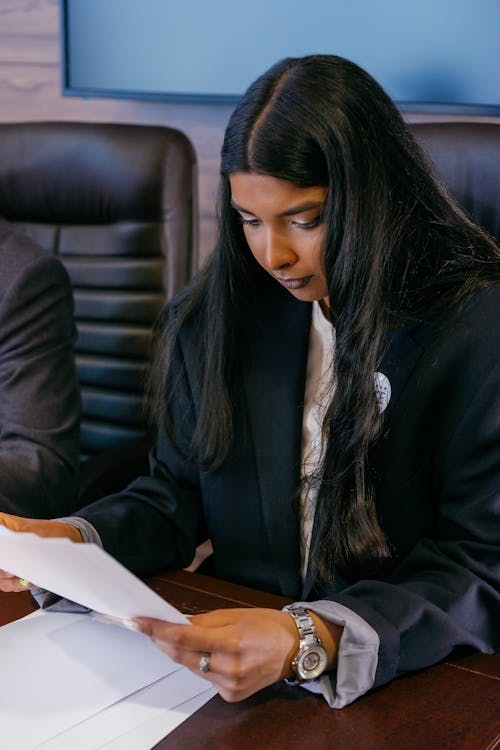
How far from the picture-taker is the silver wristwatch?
0.88 m

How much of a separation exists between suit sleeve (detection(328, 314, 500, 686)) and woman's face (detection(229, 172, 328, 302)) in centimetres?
19

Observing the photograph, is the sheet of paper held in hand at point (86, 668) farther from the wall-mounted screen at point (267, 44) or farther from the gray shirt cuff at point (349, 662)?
the wall-mounted screen at point (267, 44)

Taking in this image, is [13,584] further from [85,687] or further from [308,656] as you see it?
[308,656]

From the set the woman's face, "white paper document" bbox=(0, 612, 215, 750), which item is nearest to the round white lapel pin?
the woman's face

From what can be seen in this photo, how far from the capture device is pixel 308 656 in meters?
0.88

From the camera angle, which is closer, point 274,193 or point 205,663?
point 205,663

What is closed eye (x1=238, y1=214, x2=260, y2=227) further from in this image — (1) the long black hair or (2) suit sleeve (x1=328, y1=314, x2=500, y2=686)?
(2) suit sleeve (x1=328, y1=314, x2=500, y2=686)

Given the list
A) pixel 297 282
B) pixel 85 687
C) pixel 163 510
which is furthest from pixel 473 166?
pixel 85 687

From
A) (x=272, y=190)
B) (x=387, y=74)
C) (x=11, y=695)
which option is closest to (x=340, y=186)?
(x=272, y=190)

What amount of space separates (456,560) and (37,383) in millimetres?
726

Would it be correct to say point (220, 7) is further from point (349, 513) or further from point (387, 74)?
point (349, 513)

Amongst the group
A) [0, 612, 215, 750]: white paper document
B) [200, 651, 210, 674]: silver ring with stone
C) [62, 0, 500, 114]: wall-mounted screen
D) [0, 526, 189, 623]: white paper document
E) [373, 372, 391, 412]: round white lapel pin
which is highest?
[62, 0, 500, 114]: wall-mounted screen

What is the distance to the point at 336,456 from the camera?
110 cm

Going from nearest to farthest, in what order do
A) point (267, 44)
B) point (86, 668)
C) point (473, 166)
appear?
point (86, 668) < point (473, 166) < point (267, 44)
